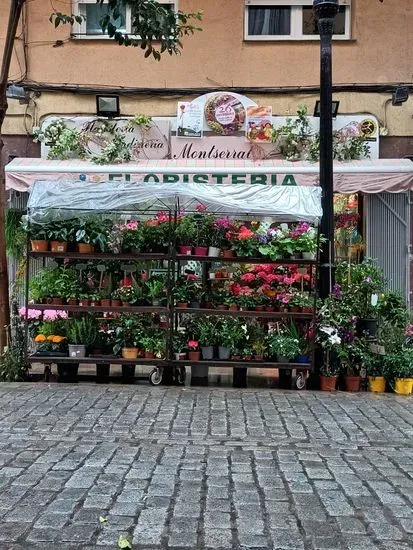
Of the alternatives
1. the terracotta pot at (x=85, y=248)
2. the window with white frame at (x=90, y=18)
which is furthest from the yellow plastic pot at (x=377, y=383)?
the window with white frame at (x=90, y=18)

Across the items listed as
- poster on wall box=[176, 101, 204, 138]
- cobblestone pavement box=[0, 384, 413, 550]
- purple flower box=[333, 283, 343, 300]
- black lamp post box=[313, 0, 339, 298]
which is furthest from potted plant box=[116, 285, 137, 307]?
poster on wall box=[176, 101, 204, 138]

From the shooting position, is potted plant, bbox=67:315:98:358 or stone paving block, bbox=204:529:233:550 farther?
Answer: potted plant, bbox=67:315:98:358

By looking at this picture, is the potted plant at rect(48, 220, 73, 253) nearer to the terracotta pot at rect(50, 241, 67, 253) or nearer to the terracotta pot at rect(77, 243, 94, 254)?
the terracotta pot at rect(50, 241, 67, 253)

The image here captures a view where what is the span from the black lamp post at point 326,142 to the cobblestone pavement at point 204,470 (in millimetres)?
1537

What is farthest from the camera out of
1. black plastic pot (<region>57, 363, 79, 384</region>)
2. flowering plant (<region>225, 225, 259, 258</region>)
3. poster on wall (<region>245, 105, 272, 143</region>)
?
poster on wall (<region>245, 105, 272, 143</region>)

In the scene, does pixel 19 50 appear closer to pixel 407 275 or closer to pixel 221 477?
pixel 407 275

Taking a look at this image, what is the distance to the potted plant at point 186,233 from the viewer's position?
7.42 meters

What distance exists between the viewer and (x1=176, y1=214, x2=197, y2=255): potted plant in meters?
7.42

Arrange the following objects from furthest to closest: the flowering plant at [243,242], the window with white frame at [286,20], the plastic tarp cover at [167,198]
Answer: the window with white frame at [286,20] < the flowering plant at [243,242] < the plastic tarp cover at [167,198]

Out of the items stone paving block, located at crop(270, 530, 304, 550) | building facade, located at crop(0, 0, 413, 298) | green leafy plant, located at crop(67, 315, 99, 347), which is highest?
building facade, located at crop(0, 0, 413, 298)

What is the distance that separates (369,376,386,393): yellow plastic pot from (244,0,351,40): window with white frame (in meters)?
5.74

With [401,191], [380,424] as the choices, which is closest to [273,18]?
[401,191]

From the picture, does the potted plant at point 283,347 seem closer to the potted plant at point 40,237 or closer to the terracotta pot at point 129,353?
the terracotta pot at point 129,353

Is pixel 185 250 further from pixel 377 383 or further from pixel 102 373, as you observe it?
pixel 377 383
